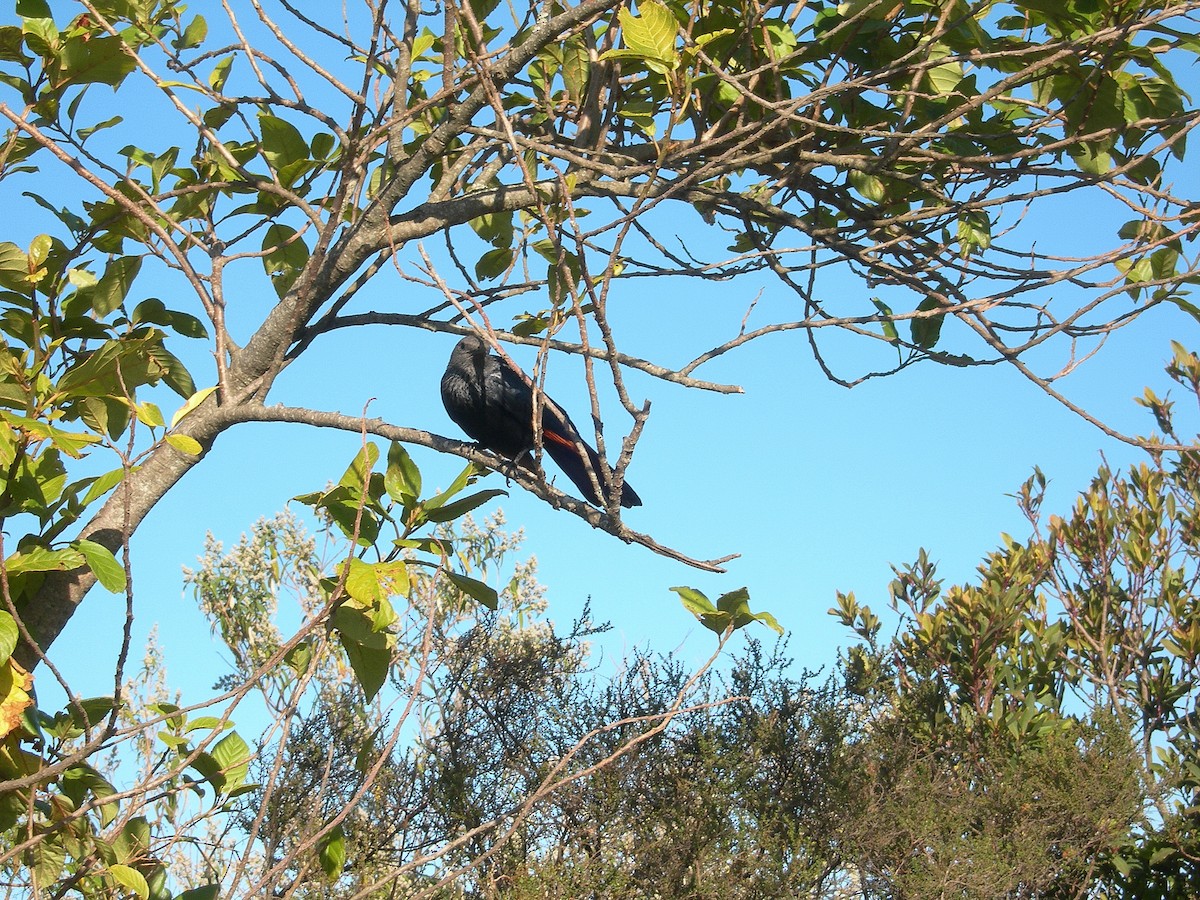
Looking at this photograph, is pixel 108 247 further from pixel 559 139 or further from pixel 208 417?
pixel 559 139

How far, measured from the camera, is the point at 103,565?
5.78ft

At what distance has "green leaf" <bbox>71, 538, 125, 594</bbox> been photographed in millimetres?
Answer: 1755

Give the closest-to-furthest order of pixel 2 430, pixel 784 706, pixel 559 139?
pixel 2 430 < pixel 559 139 < pixel 784 706

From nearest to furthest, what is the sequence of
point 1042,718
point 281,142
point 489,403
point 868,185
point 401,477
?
1. point 401,477
2. point 281,142
3. point 868,185
4. point 489,403
5. point 1042,718

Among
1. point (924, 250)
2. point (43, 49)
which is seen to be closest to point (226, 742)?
point (43, 49)

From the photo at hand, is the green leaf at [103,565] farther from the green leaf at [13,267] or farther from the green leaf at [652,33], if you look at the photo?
the green leaf at [652,33]

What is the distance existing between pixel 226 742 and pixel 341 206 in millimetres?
1122

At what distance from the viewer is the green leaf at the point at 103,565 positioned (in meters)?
1.75

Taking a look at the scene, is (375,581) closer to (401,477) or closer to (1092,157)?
(401,477)

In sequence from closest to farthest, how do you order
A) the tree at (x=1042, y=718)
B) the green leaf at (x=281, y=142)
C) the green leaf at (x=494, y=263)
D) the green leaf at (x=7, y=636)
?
the green leaf at (x=7, y=636) → the green leaf at (x=281, y=142) → the green leaf at (x=494, y=263) → the tree at (x=1042, y=718)

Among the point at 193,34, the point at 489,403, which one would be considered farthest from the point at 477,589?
the point at 489,403

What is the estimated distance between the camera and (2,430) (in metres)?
1.80

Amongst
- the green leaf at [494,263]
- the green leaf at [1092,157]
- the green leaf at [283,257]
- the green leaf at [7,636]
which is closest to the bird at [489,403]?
the green leaf at [494,263]

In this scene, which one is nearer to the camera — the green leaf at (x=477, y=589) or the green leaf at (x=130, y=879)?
the green leaf at (x=130, y=879)
